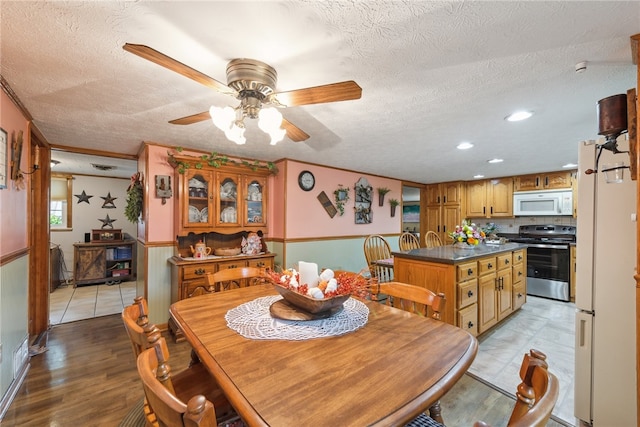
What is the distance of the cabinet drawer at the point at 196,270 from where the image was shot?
2773mm

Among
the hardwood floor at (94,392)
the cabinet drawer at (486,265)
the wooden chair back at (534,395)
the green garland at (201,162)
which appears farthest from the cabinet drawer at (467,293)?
the green garland at (201,162)

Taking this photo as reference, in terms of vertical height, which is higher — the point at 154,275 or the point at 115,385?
the point at 154,275

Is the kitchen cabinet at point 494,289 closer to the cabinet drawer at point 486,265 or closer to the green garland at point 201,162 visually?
the cabinet drawer at point 486,265

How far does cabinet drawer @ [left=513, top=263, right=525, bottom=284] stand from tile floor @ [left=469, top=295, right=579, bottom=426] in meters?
0.47

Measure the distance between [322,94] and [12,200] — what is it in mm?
2318

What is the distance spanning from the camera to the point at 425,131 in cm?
253

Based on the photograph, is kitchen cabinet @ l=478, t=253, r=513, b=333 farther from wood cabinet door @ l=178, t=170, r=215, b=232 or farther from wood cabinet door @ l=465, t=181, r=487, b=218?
wood cabinet door @ l=178, t=170, r=215, b=232

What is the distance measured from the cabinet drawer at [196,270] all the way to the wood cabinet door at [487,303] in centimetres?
286

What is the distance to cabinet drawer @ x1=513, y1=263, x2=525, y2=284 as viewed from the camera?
343cm

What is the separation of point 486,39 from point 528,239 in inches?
193

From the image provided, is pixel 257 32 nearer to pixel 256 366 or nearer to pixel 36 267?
pixel 256 366

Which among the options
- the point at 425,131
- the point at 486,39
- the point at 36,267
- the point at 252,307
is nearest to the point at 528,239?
the point at 425,131

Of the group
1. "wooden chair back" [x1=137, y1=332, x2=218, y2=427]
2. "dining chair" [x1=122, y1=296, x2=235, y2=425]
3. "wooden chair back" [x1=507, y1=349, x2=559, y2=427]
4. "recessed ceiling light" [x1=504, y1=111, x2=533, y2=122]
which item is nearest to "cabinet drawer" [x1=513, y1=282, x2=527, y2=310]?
"recessed ceiling light" [x1=504, y1=111, x2=533, y2=122]

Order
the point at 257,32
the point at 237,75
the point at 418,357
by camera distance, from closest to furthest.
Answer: the point at 418,357 < the point at 257,32 < the point at 237,75
